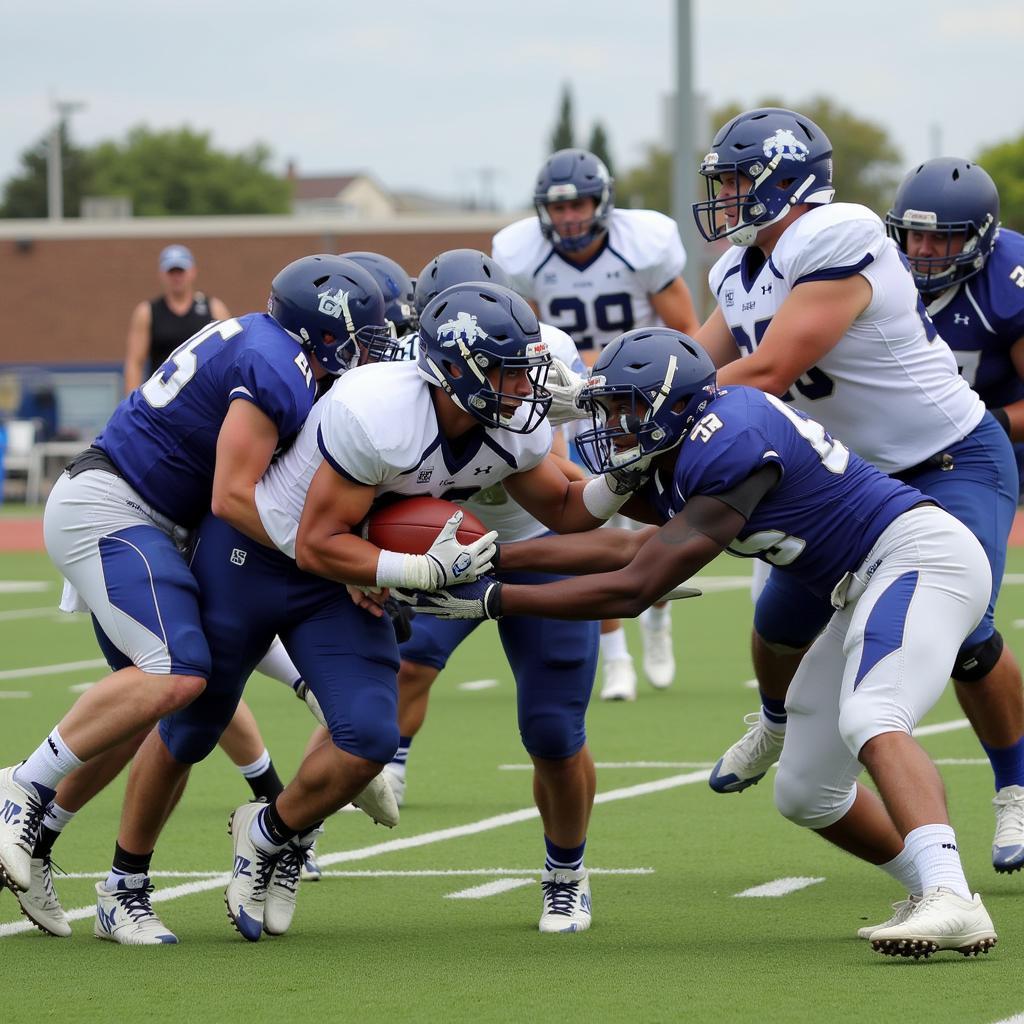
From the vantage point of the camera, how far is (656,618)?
30.4 ft

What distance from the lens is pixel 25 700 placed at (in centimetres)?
906

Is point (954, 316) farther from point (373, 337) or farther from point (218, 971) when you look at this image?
point (218, 971)

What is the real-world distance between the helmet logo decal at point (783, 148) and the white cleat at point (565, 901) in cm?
194

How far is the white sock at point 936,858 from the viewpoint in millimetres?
4137

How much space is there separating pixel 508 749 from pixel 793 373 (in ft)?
10.3

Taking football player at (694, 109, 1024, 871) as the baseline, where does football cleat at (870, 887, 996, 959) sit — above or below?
below

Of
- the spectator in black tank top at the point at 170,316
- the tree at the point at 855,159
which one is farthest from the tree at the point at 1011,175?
the spectator in black tank top at the point at 170,316

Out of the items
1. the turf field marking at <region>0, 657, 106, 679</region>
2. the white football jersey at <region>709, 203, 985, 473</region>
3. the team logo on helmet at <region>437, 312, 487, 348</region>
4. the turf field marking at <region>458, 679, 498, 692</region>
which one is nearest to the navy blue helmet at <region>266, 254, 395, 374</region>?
the team logo on helmet at <region>437, 312, 487, 348</region>

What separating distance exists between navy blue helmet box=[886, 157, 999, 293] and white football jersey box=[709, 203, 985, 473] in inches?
12.3

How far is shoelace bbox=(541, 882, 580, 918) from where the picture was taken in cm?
488

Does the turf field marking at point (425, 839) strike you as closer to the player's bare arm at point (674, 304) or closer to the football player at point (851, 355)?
the football player at point (851, 355)

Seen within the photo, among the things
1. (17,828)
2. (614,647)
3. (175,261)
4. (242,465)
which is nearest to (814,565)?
(242,465)

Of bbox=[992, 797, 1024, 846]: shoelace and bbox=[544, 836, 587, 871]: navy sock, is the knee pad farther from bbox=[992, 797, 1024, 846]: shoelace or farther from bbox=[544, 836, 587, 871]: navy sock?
bbox=[544, 836, 587, 871]: navy sock

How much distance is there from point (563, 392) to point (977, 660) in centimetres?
137
